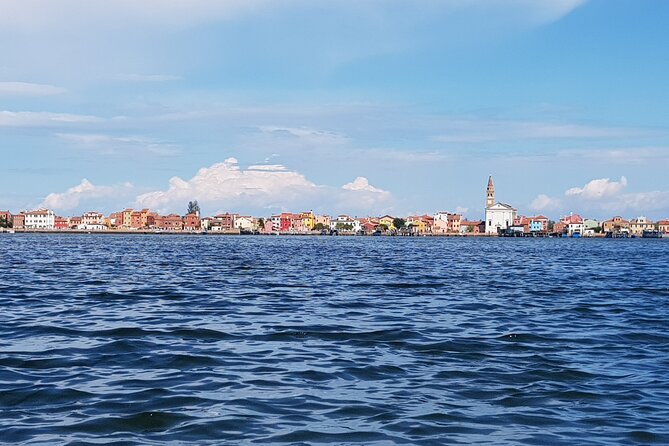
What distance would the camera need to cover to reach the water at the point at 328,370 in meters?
8.93

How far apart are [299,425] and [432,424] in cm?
150

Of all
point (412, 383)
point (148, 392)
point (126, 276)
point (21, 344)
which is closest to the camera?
point (148, 392)

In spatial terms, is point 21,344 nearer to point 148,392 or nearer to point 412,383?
point 148,392

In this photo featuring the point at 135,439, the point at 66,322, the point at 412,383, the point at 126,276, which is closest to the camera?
the point at 135,439

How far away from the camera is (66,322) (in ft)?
57.3

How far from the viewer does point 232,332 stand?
16172mm

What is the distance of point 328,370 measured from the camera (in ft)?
40.2

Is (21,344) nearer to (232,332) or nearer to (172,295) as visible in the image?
(232,332)

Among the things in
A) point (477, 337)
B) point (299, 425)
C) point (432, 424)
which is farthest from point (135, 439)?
point (477, 337)

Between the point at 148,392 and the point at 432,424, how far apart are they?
12.2 ft

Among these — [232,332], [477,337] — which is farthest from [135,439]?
[477,337]

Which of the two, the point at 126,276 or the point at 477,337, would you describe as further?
the point at 126,276

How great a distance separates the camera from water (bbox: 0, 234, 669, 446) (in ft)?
29.3

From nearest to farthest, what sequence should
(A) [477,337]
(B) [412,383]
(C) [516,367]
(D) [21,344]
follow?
(B) [412,383] < (C) [516,367] < (D) [21,344] < (A) [477,337]
